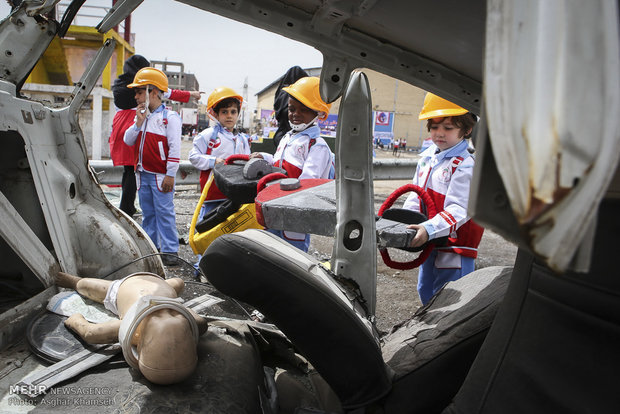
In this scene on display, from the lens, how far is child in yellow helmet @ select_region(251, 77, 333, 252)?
3.32 m

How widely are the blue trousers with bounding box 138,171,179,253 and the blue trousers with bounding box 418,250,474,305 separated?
285cm

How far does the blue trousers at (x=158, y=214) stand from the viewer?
181 inches

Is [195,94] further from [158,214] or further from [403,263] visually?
[403,263]

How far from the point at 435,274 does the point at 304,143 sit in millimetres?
1484

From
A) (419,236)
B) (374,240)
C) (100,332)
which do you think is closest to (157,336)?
(100,332)

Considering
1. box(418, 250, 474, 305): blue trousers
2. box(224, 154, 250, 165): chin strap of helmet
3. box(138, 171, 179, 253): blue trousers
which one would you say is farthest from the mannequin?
box(138, 171, 179, 253): blue trousers

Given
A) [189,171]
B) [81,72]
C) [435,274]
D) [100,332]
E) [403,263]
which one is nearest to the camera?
[100,332]

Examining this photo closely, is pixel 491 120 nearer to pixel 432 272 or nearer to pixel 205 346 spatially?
pixel 205 346

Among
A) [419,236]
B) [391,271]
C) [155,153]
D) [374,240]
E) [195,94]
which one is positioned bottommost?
[391,271]

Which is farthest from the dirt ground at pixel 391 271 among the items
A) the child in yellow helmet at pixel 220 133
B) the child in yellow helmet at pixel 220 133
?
the child in yellow helmet at pixel 220 133

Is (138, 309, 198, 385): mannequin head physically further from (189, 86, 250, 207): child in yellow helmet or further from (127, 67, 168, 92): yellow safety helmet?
(127, 67, 168, 92): yellow safety helmet

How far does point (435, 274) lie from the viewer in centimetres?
285

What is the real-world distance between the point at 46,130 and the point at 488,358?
94.2 inches

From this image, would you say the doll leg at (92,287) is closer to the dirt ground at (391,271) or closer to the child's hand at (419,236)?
the child's hand at (419,236)
